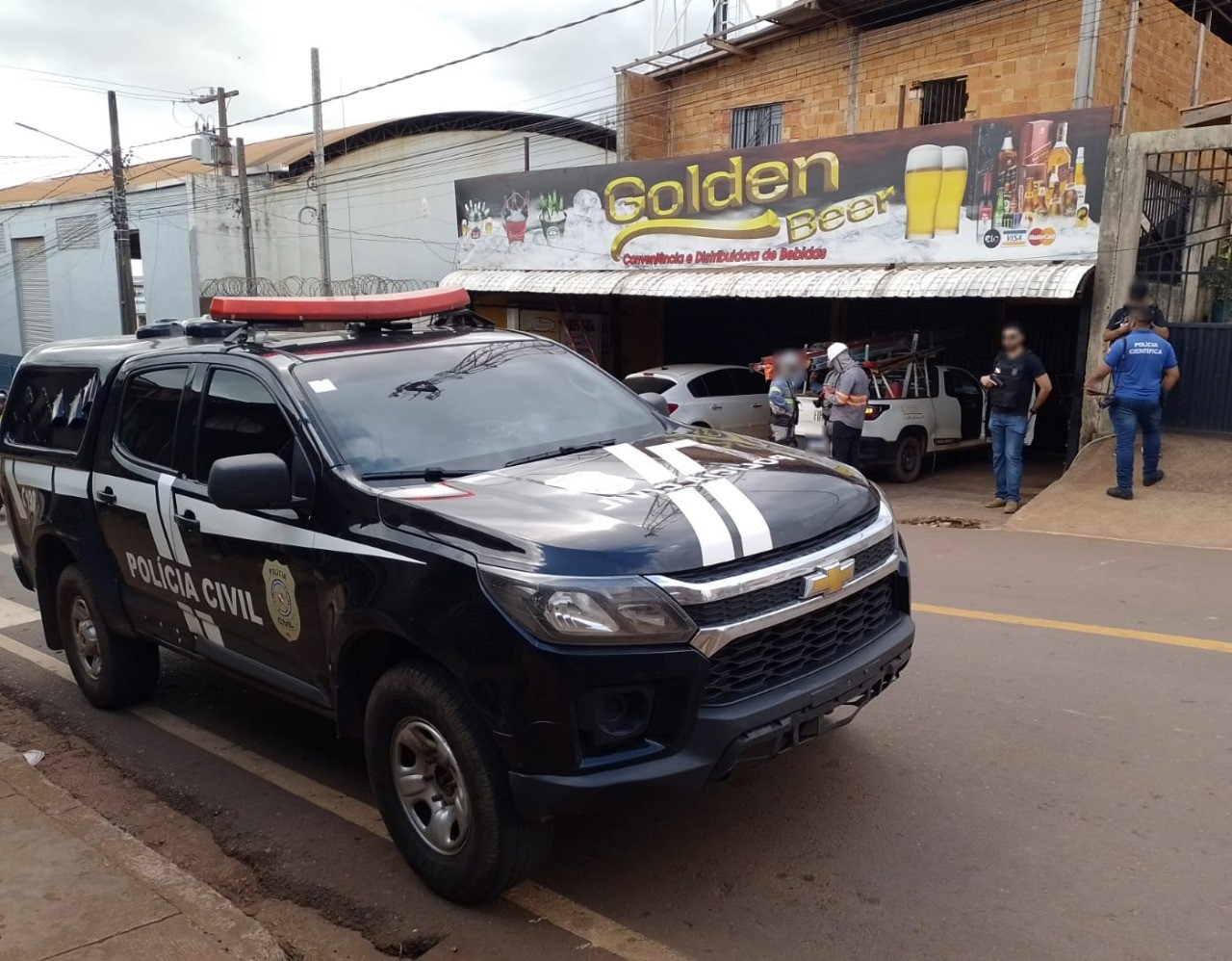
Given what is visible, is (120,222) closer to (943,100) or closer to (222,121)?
(222,121)

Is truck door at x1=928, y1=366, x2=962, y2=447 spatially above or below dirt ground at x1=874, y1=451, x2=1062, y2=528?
above

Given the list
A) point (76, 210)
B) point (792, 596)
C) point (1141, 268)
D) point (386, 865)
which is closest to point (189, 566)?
point (386, 865)

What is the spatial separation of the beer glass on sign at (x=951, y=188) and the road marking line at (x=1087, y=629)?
7.34 meters

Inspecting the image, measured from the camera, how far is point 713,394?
14148mm

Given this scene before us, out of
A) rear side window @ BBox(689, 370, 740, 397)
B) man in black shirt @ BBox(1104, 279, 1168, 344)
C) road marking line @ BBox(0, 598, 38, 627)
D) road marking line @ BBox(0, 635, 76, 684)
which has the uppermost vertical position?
man in black shirt @ BBox(1104, 279, 1168, 344)

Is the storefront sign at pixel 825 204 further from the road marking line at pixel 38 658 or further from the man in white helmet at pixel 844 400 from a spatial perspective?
the road marking line at pixel 38 658

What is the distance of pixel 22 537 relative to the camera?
18.3ft

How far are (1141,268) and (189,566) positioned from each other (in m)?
10.5

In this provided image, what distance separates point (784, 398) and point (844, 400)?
1.07m

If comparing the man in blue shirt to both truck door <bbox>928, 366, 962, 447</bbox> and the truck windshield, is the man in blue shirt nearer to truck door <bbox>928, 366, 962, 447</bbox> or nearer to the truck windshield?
truck door <bbox>928, 366, 962, 447</bbox>

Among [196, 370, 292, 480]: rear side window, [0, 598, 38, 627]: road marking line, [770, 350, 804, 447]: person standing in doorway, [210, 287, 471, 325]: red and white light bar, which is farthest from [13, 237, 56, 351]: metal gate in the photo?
[196, 370, 292, 480]: rear side window

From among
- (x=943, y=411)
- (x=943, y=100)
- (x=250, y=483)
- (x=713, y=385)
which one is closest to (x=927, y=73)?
(x=943, y=100)

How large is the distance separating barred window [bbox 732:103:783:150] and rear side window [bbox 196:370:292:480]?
16.5 m

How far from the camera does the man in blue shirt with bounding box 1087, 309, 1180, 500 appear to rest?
9266mm
